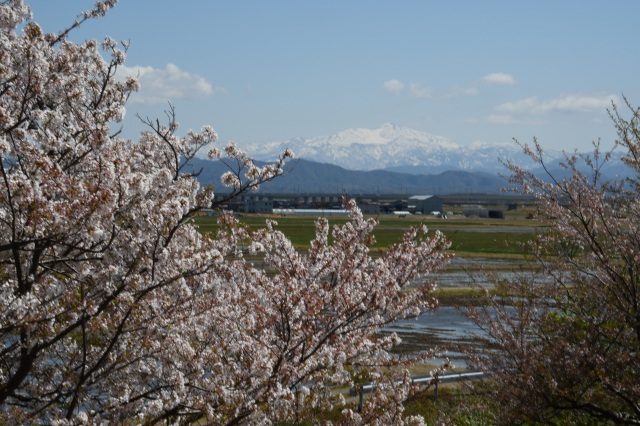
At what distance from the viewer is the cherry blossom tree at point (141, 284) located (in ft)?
20.2

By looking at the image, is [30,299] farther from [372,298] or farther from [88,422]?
[372,298]

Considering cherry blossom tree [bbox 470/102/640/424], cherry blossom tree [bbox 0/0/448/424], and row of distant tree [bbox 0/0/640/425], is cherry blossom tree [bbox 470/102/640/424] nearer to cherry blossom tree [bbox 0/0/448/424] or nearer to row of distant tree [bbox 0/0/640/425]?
row of distant tree [bbox 0/0/640/425]

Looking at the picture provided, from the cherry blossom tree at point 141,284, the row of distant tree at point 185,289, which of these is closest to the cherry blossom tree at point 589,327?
the row of distant tree at point 185,289

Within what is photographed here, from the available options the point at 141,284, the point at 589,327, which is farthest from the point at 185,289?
the point at 589,327

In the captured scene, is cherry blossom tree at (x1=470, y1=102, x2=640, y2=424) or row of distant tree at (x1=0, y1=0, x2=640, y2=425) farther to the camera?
cherry blossom tree at (x1=470, y1=102, x2=640, y2=424)

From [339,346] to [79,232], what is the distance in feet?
12.1

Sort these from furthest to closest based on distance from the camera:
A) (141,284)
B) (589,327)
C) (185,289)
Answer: (589,327) → (185,289) → (141,284)

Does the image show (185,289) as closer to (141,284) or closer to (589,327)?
(141,284)

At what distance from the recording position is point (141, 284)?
21.5 feet

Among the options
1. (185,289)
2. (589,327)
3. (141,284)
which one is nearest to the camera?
(141,284)

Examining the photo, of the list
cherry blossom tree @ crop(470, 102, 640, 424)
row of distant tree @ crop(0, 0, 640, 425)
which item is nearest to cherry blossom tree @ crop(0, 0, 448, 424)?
row of distant tree @ crop(0, 0, 640, 425)

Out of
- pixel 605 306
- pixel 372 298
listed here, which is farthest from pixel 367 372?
pixel 605 306

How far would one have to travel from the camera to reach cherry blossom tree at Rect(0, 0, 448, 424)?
20.2 feet

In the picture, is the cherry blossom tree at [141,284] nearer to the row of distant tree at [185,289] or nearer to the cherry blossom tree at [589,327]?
the row of distant tree at [185,289]
